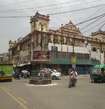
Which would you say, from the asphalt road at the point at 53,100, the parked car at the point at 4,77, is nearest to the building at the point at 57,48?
the parked car at the point at 4,77

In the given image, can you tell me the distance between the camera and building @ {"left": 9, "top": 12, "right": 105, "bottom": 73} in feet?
265

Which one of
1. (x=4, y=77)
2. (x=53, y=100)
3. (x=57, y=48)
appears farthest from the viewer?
(x=57, y=48)

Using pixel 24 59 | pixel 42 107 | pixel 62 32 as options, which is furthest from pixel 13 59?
pixel 42 107

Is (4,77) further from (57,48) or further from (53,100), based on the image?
(57,48)

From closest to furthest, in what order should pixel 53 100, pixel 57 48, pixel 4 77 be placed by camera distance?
1. pixel 53 100
2. pixel 4 77
3. pixel 57 48

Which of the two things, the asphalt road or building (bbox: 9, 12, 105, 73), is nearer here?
the asphalt road

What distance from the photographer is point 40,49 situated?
8175 centimetres

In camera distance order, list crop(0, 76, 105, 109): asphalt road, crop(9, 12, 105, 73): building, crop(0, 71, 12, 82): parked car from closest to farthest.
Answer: crop(0, 76, 105, 109): asphalt road
crop(0, 71, 12, 82): parked car
crop(9, 12, 105, 73): building

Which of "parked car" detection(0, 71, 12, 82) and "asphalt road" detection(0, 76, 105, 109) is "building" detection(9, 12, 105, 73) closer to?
"parked car" detection(0, 71, 12, 82)

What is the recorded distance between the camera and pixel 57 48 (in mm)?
81688

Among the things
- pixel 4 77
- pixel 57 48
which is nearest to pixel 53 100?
pixel 4 77

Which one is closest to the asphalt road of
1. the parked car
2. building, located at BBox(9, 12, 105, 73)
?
the parked car

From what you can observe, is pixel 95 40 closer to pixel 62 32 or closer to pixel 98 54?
pixel 98 54

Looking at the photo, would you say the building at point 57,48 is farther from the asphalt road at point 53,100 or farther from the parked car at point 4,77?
the asphalt road at point 53,100
